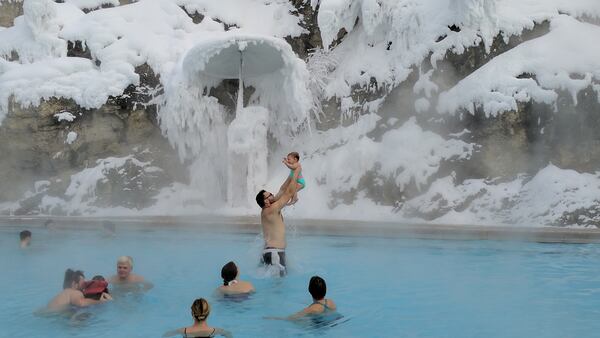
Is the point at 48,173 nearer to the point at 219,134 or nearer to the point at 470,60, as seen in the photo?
the point at 219,134

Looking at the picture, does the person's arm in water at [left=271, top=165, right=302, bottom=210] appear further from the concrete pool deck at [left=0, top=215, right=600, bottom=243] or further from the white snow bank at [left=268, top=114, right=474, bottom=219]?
the white snow bank at [left=268, top=114, right=474, bottom=219]

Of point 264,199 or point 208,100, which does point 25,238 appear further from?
point 208,100

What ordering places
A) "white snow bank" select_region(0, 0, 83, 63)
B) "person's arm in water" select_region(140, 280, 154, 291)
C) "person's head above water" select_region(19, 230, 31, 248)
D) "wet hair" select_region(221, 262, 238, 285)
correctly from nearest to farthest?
"wet hair" select_region(221, 262, 238, 285), "person's arm in water" select_region(140, 280, 154, 291), "person's head above water" select_region(19, 230, 31, 248), "white snow bank" select_region(0, 0, 83, 63)

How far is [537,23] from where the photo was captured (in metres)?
14.0

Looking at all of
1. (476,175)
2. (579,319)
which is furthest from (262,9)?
(579,319)

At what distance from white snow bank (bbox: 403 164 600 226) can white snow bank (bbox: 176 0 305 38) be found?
8.28 meters

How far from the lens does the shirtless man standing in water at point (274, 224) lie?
23.0 ft

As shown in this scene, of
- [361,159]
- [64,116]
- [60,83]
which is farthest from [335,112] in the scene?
[60,83]

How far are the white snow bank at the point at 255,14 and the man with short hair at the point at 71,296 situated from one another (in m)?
13.9

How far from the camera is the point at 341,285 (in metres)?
7.22

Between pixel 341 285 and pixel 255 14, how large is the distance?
1498 cm

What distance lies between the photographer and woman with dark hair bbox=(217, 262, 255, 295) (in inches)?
242

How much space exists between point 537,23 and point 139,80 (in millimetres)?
11475

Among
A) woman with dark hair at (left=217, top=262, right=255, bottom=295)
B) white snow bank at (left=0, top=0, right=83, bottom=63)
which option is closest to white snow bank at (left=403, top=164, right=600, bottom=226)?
woman with dark hair at (left=217, top=262, right=255, bottom=295)
